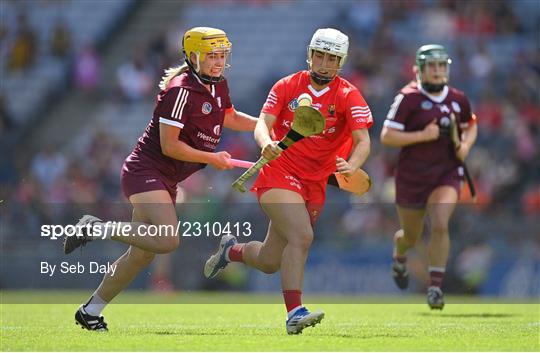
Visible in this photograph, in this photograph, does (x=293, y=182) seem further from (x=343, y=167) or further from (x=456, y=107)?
(x=456, y=107)

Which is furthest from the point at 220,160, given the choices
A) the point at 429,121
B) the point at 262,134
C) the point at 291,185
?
the point at 429,121

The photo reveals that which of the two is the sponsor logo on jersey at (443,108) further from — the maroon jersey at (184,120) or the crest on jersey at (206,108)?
the crest on jersey at (206,108)

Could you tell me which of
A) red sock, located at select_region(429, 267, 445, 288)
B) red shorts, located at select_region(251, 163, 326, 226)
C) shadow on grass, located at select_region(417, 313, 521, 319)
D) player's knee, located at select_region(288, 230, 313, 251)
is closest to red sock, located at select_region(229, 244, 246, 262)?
red shorts, located at select_region(251, 163, 326, 226)

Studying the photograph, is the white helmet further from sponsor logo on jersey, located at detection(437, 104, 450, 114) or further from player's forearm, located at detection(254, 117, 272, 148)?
sponsor logo on jersey, located at detection(437, 104, 450, 114)

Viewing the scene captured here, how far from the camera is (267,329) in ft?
33.4

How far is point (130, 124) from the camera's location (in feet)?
80.1

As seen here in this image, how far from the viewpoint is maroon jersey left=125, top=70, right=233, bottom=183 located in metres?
9.70

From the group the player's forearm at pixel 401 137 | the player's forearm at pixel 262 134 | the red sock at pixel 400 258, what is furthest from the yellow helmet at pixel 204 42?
the red sock at pixel 400 258

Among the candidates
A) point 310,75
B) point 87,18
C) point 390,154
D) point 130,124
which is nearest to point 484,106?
point 390,154

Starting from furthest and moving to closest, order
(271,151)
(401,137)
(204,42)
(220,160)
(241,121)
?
(401,137) → (241,121) → (204,42) → (220,160) → (271,151)

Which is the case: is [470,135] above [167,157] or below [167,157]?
below

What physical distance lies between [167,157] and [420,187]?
3.93 metres

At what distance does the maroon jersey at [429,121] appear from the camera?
13047 millimetres

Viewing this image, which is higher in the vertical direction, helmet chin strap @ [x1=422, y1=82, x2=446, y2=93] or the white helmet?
the white helmet
